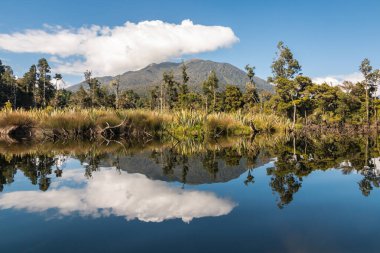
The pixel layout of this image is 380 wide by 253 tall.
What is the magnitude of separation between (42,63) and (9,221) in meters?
67.5

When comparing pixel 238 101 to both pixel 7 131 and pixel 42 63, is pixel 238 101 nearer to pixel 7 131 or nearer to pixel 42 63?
pixel 7 131

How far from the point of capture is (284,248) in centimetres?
232

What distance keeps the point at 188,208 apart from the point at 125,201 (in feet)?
2.40

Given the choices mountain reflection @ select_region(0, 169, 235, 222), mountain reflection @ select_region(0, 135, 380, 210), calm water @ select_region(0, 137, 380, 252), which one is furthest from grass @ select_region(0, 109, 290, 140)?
mountain reflection @ select_region(0, 169, 235, 222)

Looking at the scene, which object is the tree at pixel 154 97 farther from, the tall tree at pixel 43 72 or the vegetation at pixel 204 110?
the tall tree at pixel 43 72

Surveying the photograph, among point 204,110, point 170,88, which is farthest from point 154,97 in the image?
point 204,110

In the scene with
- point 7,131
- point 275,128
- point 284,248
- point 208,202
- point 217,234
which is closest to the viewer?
point 284,248

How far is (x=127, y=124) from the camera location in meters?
15.7

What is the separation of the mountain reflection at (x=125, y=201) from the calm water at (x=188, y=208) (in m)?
0.01

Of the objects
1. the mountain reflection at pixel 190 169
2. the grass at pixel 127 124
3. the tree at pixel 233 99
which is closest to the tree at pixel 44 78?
the tree at pixel 233 99

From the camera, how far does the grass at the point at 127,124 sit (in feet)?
44.8

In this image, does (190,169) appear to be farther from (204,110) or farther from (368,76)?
(368,76)

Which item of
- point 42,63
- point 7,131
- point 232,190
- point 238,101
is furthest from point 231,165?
point 42,63

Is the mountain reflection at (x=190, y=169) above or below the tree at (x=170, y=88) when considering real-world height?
below
